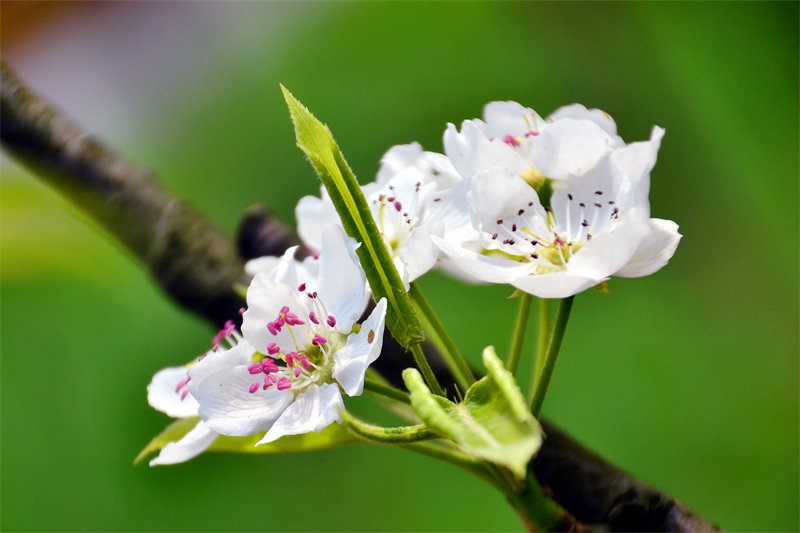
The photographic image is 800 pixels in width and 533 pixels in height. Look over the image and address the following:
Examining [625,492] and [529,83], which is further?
[529,83]

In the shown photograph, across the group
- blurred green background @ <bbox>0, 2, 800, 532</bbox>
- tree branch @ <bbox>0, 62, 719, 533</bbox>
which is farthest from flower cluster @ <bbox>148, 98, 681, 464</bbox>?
blurred green background @ <bbox>0, 2, 800, 532</bbox>

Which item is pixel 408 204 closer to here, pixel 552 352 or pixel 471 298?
pixel 552 352

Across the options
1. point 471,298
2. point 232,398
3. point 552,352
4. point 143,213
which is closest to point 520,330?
point 552,352

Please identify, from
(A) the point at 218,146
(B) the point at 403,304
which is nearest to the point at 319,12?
(A) the point at 218,146

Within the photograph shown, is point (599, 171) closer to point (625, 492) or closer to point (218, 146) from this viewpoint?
point (625, 492)

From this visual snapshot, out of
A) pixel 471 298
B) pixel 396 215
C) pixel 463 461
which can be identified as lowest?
pixel 471 298

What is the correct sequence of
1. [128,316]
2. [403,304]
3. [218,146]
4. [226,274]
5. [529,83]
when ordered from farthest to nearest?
[218,146] → [529,83] → [128,316] → [226,274] → [403,304]

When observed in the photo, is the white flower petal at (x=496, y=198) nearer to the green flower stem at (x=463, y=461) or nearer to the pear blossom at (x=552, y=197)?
the pear blossom at (x=552, y=197)

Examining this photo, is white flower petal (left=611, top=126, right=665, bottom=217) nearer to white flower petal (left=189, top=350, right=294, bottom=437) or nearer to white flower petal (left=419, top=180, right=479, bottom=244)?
white flower petal (left=419, top=180, right=479, bottom=244)

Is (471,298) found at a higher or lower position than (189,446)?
lower
